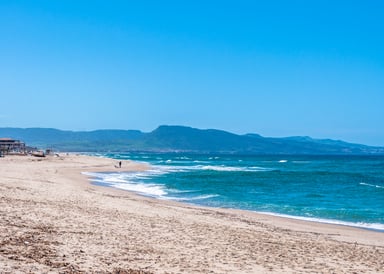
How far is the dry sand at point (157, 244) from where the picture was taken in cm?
945

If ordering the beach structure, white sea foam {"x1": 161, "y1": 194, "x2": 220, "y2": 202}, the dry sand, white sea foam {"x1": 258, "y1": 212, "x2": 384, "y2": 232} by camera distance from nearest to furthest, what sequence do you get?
the dry sand
white sea foam {"x1": 258, "y1": 212, "x2": 384, "y2": 232}
white sea foam {"x1": 161, "y1": 194, "x2": 220, "y2": 202}
the beach structure

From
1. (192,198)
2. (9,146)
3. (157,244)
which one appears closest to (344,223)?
(192,198)

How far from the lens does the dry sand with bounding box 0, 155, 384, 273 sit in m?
9.45

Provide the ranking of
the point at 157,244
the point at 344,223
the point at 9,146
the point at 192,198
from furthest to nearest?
1. the point at 9,146
2. the point at 192,198
3. the point at 344,223
4. the point at 157,244

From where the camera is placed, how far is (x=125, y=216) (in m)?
16.4

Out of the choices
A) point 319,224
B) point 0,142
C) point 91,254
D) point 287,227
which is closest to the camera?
point 91,254

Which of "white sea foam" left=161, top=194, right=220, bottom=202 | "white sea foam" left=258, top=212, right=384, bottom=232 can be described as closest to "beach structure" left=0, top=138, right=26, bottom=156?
"white sea foam" left=161, top=194, right=220, bottom=202

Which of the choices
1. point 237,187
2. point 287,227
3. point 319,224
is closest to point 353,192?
point 237,187

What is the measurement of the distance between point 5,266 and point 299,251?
293 inches

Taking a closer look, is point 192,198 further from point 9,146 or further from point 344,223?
point 9,146

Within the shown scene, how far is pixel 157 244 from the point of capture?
38.7 feet

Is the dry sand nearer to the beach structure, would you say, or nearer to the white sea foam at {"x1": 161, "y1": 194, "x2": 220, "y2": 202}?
the white sea foam at {"x1": 161, "y1": 194, "x2": 220, "y2": 202}

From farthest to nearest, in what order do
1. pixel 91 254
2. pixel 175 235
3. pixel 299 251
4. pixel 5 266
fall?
pixel 175 235 < pixel 299 251 < pixel 91 254 < pixel 5 266

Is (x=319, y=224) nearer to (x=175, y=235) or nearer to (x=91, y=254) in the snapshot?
(x=175, y=235)
